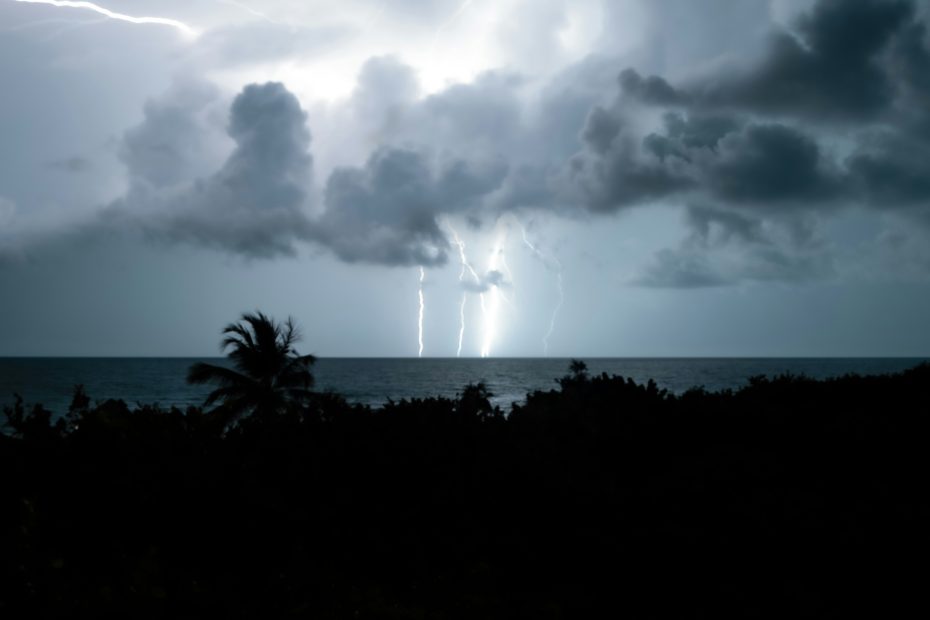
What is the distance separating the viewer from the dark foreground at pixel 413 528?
452 centimetres

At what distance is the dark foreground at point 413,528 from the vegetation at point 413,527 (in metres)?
0.02

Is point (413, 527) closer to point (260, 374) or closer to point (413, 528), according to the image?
point (413, 528)

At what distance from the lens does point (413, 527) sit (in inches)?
215

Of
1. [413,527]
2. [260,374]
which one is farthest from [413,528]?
[260,374]

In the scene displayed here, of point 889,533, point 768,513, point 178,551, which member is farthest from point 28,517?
point 889,533

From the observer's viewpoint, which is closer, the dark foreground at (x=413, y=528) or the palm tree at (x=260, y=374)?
the dark foreground at (x=413, y=528)

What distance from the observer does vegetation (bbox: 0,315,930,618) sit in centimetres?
452

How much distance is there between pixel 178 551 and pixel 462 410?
13.8 feet

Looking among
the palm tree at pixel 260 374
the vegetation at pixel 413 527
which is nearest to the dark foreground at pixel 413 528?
the vegetation at pixel 413 527

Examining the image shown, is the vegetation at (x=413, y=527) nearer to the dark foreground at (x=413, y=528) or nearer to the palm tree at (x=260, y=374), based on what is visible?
the dark foreground at (x=413, y=528)

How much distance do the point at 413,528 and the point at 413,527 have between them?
0.04 m

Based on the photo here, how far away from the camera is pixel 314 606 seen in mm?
4410

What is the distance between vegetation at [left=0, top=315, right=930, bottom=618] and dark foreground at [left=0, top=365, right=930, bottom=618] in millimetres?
17

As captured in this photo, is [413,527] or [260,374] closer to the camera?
[413,527]
